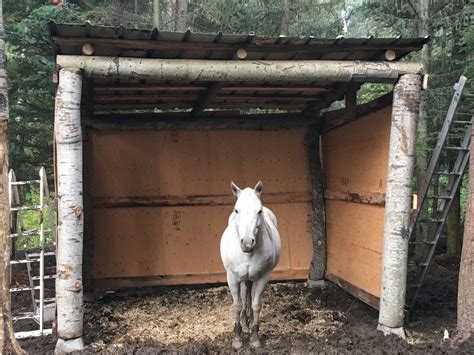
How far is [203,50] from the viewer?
4.64 metres

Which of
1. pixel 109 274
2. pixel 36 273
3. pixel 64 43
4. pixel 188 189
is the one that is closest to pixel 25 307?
pixel 109 274

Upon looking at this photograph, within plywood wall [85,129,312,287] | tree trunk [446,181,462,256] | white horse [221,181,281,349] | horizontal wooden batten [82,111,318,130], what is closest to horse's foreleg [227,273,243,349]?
white horse [221,181,281,349]

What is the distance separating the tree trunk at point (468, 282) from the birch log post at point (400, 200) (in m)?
0.67

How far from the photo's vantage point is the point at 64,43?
4309mm

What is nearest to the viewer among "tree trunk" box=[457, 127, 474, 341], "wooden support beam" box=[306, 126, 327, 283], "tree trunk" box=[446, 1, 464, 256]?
"tree trunk" box=[457, 127, 474, 341]

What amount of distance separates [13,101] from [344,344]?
7.05 m

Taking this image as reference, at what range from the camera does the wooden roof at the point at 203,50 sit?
4.27 m

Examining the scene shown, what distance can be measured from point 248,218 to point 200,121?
338cm

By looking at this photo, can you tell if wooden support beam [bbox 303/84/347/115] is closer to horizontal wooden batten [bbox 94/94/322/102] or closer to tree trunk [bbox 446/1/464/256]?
horizontal wooden batten [bbox 94/94/322/102]

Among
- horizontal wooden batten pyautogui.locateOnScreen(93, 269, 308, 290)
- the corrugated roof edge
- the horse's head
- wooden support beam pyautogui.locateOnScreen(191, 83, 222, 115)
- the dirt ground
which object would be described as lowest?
the dirt ground

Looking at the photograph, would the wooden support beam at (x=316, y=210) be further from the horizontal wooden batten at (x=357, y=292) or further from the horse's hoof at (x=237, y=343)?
the horse's hoof at (x=237, y=343)

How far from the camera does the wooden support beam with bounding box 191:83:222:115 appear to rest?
5.67 metres

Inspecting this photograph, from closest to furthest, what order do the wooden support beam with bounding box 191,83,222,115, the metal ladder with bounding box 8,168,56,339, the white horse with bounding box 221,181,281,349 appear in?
the white horse with bounding box 221,181,281,349, the metal ladder with bounding box 8,168,56,339, the wooden support beam with bounding box 191,83,222,115

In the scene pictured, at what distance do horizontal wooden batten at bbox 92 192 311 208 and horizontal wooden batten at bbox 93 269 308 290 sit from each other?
1096 mm
